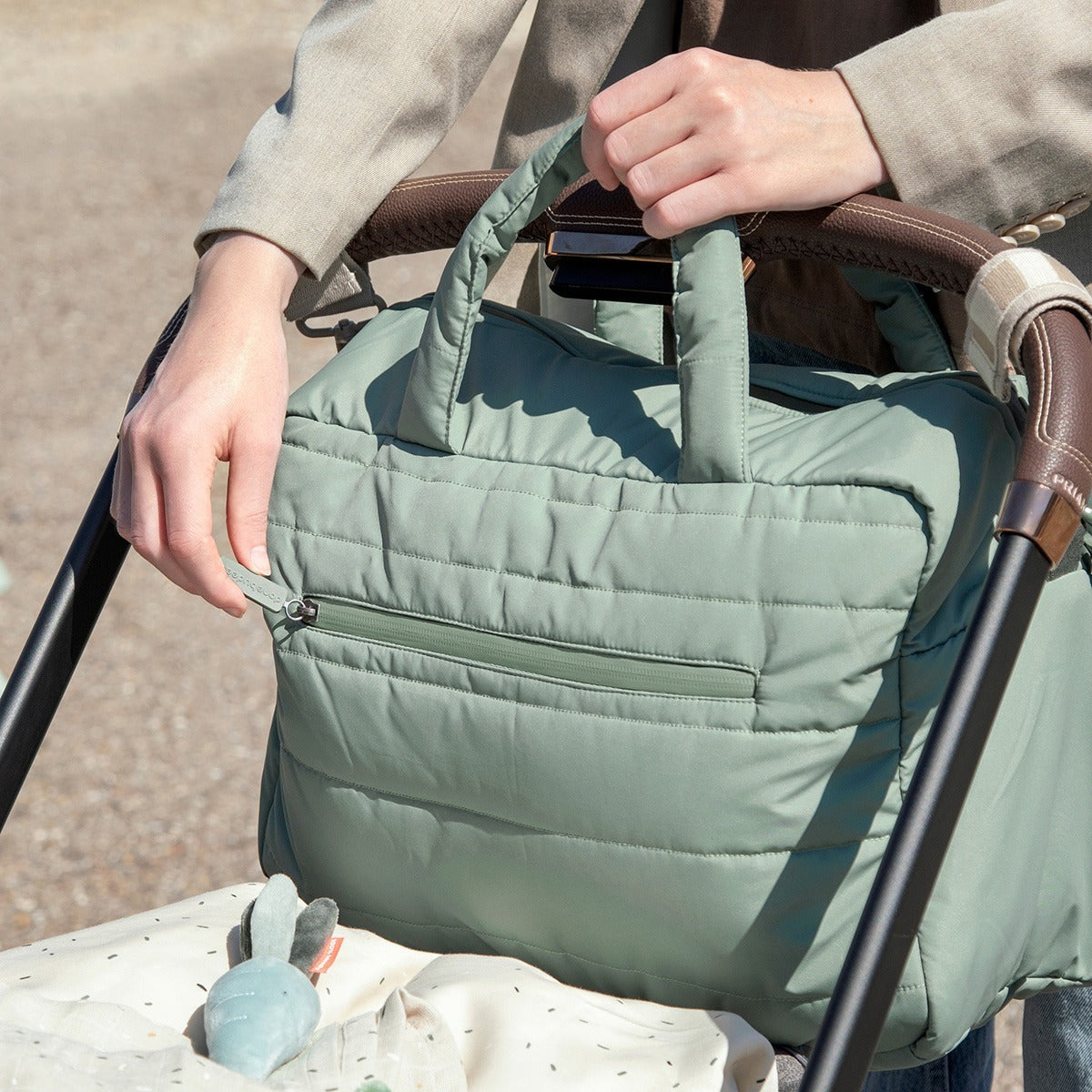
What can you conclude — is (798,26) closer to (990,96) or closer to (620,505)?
(990,96)

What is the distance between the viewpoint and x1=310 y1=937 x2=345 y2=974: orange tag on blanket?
2.79 ft

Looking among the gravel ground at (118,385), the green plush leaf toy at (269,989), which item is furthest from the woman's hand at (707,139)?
the gravel ground at (118,385)

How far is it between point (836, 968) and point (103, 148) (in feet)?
16.0

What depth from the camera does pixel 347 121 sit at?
1.00 metres

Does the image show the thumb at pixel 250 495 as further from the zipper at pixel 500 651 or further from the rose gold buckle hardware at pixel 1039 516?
the rose gold buckle hardware at pixel 1039 516

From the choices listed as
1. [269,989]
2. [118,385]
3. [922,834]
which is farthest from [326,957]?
Result: [118,385]

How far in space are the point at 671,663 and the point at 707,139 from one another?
1.03 ft

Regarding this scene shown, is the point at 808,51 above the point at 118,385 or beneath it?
above

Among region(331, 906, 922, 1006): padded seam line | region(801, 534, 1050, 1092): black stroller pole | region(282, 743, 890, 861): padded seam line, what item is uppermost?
region(801, 534, 1050, 1092): black stroller pole

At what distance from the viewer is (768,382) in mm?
909

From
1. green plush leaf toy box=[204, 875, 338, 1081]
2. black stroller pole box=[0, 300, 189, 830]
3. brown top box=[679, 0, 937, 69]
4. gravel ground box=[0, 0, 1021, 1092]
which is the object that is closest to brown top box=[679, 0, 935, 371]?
brown top box=[679, 0, 937, 69]

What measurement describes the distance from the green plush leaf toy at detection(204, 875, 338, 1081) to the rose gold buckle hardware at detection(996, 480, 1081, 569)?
477mm

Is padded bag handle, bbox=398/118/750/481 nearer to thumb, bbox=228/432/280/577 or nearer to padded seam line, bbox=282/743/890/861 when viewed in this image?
thumb, bbox=228/432/280/577

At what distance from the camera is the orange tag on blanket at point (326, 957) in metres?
0.85
